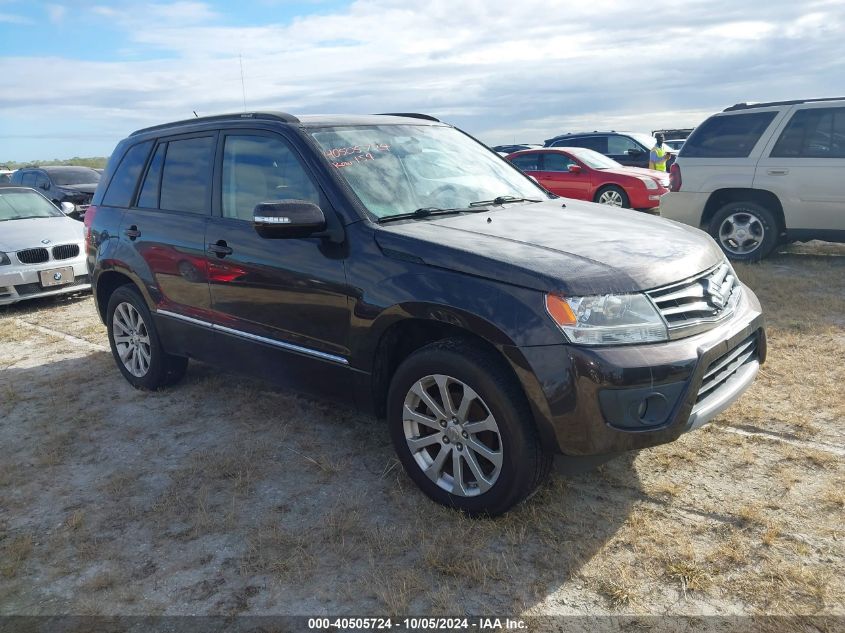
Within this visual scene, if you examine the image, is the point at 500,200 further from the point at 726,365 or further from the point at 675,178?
the point at 675,178

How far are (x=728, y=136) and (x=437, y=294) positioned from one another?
6975 millimetres

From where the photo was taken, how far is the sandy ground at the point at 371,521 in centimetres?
280

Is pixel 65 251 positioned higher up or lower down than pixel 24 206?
lower down

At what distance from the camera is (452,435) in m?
3.27

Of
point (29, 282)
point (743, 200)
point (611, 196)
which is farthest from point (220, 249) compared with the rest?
point (611, 196)

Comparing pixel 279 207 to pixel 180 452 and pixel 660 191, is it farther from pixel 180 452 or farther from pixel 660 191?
pixel 660 191

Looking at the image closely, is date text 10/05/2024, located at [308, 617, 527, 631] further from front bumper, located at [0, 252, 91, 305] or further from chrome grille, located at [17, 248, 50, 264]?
chrome grille, located at [17, 248, 50, 264]

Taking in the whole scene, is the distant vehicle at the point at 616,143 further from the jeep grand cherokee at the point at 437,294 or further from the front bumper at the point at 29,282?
the jeep grand cherokee at the point at 437,294

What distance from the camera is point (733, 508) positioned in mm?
3297

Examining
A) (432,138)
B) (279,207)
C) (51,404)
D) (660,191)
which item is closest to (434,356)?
(279,207)

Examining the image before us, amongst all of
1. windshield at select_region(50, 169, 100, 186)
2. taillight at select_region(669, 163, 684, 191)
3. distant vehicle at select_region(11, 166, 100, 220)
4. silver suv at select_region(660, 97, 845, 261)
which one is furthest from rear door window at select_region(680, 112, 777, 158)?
windshield at select_region(50, 169, 100, 186)

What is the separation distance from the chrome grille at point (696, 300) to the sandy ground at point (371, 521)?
0.87m

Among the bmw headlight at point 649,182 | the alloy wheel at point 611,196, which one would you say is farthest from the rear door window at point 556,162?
the bmw headlight at point 649,182

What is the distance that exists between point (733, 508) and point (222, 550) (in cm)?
228
